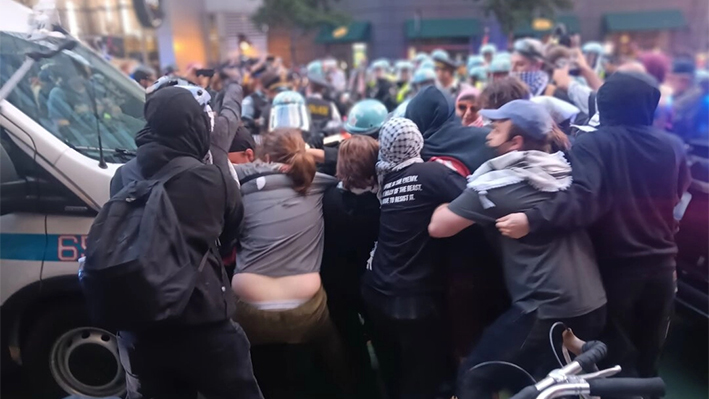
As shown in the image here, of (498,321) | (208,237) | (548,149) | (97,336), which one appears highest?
(548,149)

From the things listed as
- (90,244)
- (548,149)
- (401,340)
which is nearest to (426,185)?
(548,149)

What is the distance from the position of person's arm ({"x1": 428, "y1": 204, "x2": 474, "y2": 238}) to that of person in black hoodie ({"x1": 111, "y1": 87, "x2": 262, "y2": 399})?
3.13 ft

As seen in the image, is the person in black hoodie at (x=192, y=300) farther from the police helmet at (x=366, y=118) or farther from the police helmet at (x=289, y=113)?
the police helmet at (x=289, y=113)

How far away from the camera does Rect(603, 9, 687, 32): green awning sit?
88.1 ft

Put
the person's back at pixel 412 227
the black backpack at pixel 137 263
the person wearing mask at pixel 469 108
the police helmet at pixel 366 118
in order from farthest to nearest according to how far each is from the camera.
→ the person wearing mask at pixel 469 108, the police helmet at pixel 366 118, the person's back at pixel 412 227, the black backpack at pixel 137 263

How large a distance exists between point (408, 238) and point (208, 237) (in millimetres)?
1048

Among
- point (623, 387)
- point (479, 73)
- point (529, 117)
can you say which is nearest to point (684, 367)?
point (529, 117)

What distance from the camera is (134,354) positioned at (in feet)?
7.82

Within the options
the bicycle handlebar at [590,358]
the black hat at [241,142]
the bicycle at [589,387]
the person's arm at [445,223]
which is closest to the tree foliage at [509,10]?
the black hat at [241,142]

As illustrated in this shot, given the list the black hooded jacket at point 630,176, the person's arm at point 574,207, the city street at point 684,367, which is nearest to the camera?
the person's arm at point 574,207

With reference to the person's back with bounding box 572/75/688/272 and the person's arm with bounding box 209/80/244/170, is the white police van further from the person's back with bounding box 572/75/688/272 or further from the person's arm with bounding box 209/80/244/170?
the person's back with bounding box 572/75/688/272

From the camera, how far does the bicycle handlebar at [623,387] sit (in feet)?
5.99

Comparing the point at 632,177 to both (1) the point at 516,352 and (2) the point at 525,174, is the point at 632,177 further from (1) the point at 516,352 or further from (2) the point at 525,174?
(1) the point at 516,352

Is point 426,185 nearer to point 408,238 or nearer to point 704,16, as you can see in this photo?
point 408,238
